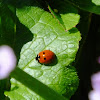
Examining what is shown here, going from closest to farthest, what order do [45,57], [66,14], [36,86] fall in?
[36,86] < [45,57] < [66,14]

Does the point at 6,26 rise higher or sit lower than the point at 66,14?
higher

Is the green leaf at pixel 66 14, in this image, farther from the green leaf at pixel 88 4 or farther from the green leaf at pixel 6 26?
the green leaf at pixel 6 26

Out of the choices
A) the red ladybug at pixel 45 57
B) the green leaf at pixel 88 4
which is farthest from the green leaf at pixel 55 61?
the green leaf at pixel 88 4

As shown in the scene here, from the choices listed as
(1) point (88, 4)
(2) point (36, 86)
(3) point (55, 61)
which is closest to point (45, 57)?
(3) point (55, 61)

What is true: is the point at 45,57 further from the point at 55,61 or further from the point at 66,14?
the point at 66,14

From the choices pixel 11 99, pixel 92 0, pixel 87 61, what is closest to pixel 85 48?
pixel 87 61

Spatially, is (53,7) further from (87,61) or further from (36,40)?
(87,61)

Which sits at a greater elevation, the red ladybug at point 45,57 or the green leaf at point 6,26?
the green leaf at point 6,26
